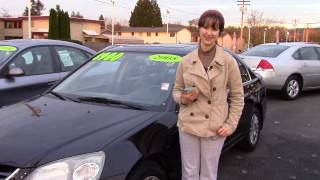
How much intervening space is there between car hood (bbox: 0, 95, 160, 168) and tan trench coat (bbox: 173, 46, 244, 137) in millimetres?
482

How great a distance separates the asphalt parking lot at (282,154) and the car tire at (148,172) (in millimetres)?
1560

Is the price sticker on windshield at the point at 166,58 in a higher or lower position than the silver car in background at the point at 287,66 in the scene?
higher

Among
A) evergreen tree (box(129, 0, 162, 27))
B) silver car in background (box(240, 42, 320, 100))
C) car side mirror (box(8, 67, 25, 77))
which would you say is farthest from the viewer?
evergreen tree (box(129, 0, 162, 27))

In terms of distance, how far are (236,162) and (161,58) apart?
6.19 feet

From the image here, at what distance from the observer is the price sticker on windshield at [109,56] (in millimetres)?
4801

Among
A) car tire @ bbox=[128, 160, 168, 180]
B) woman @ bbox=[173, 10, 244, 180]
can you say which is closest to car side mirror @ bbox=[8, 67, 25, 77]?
car tire @ bbox=[128, 160, 168, 180]

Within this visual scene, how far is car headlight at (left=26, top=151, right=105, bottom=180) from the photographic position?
2920 millimetres

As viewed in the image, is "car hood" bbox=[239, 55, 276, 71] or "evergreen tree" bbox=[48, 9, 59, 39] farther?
"evergreen tree" bbox=[48, 9, 59, 39]

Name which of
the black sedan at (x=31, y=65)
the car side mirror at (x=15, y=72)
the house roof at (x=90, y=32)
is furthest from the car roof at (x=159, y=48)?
the house roof at (x=90, y=32)

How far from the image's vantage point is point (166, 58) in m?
4.52

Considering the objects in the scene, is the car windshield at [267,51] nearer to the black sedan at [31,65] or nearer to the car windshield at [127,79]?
the black sedan at [31,65]

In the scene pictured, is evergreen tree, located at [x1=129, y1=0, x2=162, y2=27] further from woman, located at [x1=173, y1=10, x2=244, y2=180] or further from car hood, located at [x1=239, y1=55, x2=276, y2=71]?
woman, located at [x1=173, y1=10, x2=244, y2=180]

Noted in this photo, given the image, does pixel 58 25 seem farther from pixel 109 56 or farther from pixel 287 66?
pixel 109 56

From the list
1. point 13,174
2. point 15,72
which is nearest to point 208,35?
point 13,174
